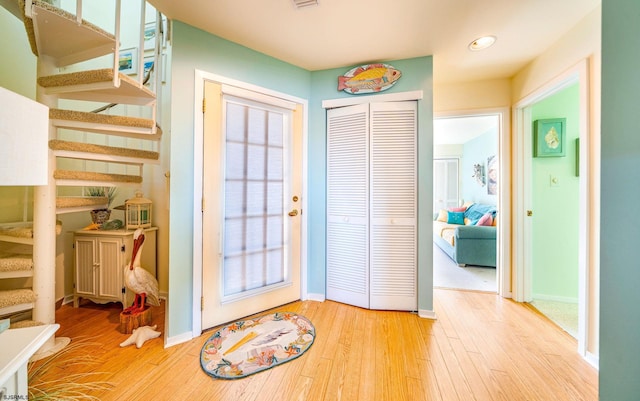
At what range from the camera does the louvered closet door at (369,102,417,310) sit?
220cm

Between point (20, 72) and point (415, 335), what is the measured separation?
3997mm

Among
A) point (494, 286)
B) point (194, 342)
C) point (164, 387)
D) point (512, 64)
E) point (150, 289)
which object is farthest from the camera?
point (494, 286)

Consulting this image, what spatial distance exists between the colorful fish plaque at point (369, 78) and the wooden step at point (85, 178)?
2.11 m

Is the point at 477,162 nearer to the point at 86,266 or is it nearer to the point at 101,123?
the point at 101,123

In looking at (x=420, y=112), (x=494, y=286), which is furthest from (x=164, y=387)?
(x=494, y=286)

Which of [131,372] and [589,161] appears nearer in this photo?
[131,372]

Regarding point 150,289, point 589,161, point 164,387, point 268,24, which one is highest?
point 268,24

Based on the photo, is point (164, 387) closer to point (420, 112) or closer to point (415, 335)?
point (415, 335)

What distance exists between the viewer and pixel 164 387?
1342 mm

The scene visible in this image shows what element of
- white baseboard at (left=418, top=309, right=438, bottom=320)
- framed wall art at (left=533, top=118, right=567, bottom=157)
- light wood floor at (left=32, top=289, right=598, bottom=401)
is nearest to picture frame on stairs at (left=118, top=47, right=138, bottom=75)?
light wood floor at (left=32, top=289, right=598, bottom=401)

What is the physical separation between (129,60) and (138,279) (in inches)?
94.1

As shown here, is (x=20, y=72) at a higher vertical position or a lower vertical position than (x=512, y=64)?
lower

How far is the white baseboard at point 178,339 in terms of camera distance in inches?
67.1

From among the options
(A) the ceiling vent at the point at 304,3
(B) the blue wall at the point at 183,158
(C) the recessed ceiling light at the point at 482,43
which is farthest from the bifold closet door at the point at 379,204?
(B) the blue wall at the point at 183,158
